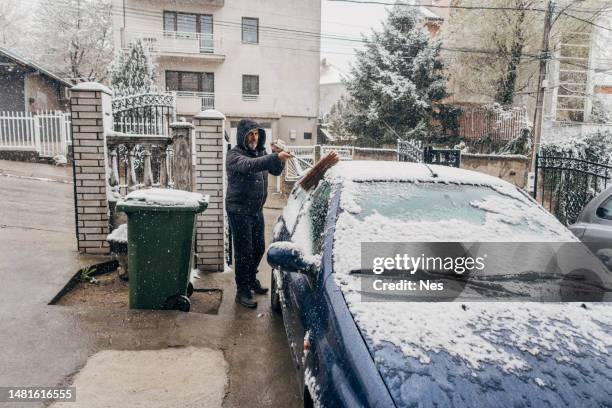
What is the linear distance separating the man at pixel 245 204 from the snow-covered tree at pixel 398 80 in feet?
49.4

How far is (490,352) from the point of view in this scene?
1798 millimetres

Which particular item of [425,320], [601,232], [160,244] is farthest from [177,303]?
[601,232]

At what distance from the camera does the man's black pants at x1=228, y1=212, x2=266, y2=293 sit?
4.39 meters

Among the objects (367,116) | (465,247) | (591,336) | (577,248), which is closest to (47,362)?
(465,247)

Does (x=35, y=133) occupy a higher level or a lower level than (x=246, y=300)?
higher

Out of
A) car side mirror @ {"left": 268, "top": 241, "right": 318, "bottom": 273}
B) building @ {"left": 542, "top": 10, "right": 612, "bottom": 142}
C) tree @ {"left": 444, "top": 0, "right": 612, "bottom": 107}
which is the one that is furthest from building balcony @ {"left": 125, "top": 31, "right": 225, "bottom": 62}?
car side mirror @ {"left": 268, "top": 241, "right": 318, "bottom": 273}

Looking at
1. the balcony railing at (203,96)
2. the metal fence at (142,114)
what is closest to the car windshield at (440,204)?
the metal fence at (142,114)

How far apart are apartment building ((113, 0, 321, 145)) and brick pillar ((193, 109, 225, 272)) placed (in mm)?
18828

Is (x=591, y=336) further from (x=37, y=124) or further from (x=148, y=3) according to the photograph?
(x=148, y=3)

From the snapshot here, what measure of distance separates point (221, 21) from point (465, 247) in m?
24.3

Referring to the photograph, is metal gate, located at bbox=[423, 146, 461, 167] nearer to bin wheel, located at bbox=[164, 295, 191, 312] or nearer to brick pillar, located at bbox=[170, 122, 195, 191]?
brick pillar, located at bbox=[170, 122, 195, 191]

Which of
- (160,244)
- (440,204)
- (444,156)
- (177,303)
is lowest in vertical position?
(177,303)

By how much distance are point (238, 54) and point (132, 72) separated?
25.5 feet

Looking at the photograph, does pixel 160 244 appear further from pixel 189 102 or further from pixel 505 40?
pixel 189 102
